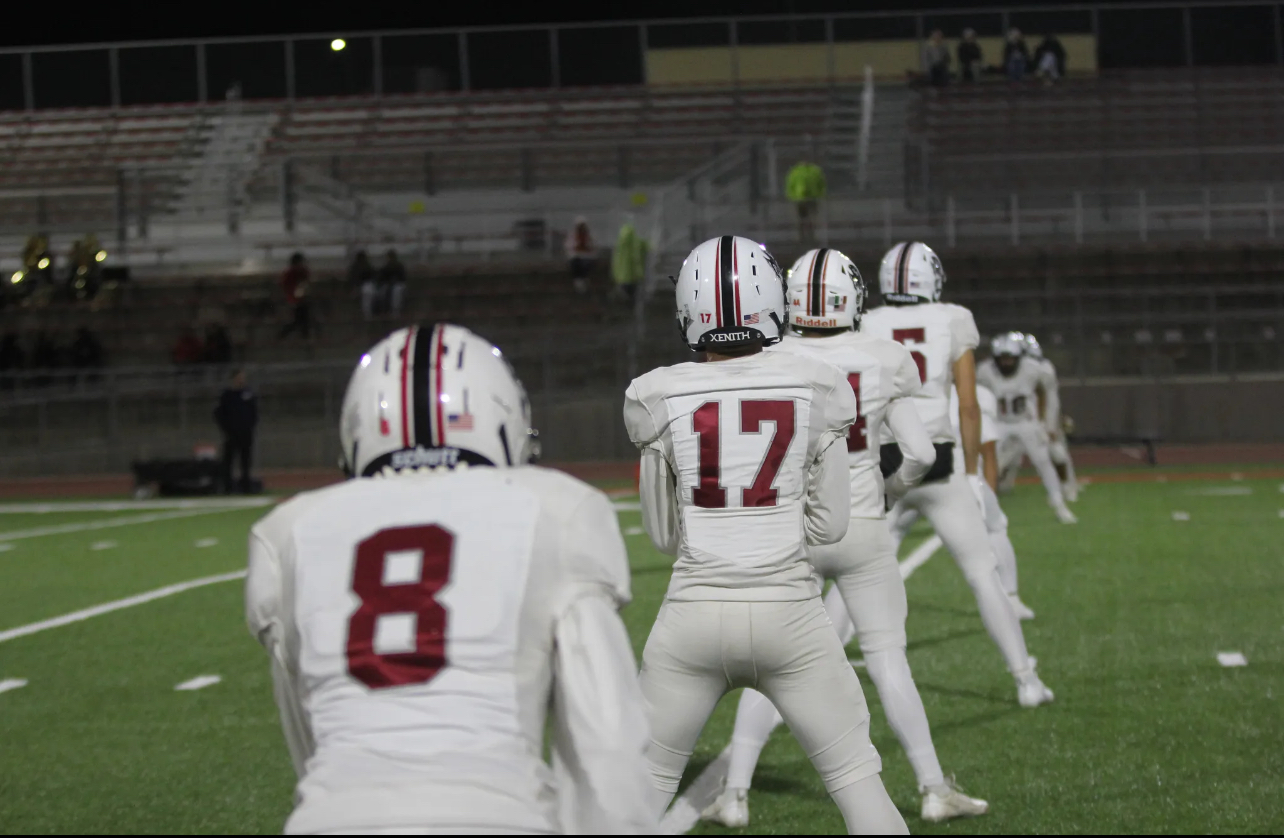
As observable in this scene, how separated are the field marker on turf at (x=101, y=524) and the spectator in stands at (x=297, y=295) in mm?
6940

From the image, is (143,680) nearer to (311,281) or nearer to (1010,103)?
(311,281)

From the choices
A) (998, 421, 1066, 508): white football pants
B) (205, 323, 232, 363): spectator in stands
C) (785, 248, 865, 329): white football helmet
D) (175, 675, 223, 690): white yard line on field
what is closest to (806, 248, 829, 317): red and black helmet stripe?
(785, 248, 865, 329): white football helmet

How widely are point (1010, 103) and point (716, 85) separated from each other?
549 centimetres

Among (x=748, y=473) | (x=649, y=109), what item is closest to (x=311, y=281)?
(x=649, y=109)

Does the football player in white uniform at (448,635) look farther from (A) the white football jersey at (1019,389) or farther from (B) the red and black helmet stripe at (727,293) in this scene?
(A) the white football jersey at (1019,389)

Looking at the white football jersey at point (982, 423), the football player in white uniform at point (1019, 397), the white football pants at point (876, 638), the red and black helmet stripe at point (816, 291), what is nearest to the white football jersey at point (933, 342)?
the white football jersey at point (982, 423)

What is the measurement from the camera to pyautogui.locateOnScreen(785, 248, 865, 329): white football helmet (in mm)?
5465

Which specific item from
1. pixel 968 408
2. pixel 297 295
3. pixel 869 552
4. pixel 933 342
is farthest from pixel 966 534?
pixel 297 295

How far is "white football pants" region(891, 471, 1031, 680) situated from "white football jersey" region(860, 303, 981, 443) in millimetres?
234

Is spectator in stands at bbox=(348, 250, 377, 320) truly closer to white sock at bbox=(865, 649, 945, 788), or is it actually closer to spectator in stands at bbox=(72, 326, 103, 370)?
spectator in stands at bbox=(72, 326, 103, 370)

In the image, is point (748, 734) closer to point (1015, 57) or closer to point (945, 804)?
point (945, 804)

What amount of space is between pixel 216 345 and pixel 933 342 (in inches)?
718

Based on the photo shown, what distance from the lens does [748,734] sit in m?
5.26

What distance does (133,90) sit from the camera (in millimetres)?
31641
